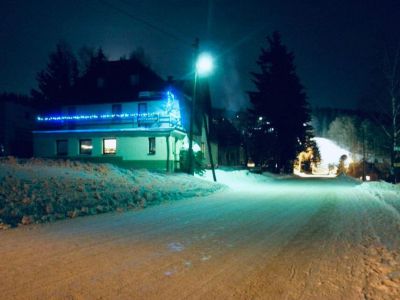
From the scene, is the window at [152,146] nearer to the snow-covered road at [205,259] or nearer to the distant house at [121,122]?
the distant house at [121,122]

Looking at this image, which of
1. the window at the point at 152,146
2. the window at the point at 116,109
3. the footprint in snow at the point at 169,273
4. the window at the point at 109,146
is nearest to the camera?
the footprint in snow at the point at 169,273

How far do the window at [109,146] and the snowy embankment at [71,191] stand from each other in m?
13.2

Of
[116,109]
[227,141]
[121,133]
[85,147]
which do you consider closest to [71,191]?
A: [121,133]

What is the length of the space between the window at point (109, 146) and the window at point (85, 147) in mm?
1353

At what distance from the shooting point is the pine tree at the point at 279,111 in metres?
52.2

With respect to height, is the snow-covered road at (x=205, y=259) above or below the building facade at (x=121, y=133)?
below

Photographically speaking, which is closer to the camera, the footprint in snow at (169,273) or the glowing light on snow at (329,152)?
the footprint in snow at (169,273)

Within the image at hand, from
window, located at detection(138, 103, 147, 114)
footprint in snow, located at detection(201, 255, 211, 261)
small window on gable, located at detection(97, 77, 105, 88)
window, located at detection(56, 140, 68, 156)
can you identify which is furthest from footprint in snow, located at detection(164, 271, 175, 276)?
small window on gable, located at detection(97, 77, 105, 88)

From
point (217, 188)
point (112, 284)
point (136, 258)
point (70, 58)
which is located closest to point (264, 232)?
point (136, 258)

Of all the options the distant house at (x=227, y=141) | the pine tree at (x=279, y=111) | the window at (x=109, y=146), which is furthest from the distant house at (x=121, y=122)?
the distant house at (x=227, y=141)

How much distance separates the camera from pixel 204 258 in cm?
629

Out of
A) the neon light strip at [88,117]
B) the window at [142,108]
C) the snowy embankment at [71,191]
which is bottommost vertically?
the snowy embankment at [71,191]

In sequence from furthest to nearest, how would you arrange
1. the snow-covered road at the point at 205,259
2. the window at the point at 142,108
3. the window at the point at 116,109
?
the window at the point at 116,109, the window at the point at 142,108, the snow-covered road at the point at 205,259

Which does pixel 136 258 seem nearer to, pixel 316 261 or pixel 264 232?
pixel 316 261
